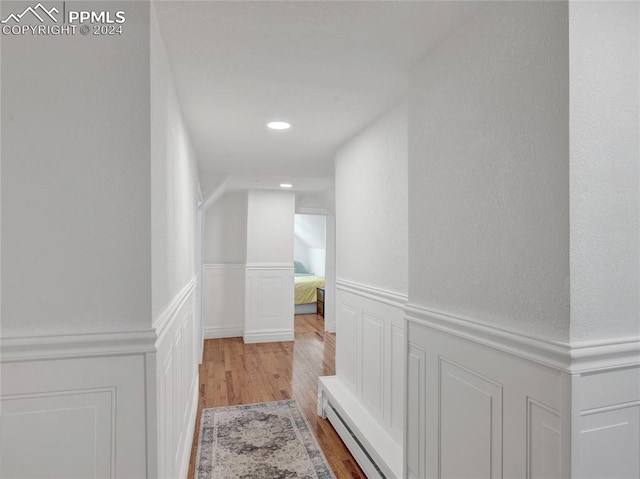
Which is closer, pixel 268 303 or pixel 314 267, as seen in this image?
pixel 268 303

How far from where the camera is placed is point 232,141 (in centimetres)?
294

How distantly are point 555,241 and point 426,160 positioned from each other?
74 centimetres

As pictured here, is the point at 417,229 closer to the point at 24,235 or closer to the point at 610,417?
the point at 610,417

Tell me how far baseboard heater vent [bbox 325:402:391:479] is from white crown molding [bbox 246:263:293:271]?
2.79m

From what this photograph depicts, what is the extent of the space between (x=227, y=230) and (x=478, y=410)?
16.4ft

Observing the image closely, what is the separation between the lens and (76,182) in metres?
1.16

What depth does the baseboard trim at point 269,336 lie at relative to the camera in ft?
17.7

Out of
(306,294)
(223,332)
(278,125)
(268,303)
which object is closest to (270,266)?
(268,303)

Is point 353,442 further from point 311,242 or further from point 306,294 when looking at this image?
point 311,242

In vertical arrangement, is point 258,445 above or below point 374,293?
below

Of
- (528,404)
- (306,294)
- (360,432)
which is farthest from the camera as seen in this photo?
(306,294)

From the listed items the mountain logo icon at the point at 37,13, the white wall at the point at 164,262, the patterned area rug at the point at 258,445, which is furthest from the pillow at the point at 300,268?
the mountain logo icon at the point at 37,13

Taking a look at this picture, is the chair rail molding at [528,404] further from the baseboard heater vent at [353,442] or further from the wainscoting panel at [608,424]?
the baseboard heater vent at [353,442]

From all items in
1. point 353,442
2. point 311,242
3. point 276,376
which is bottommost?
point 276,376
